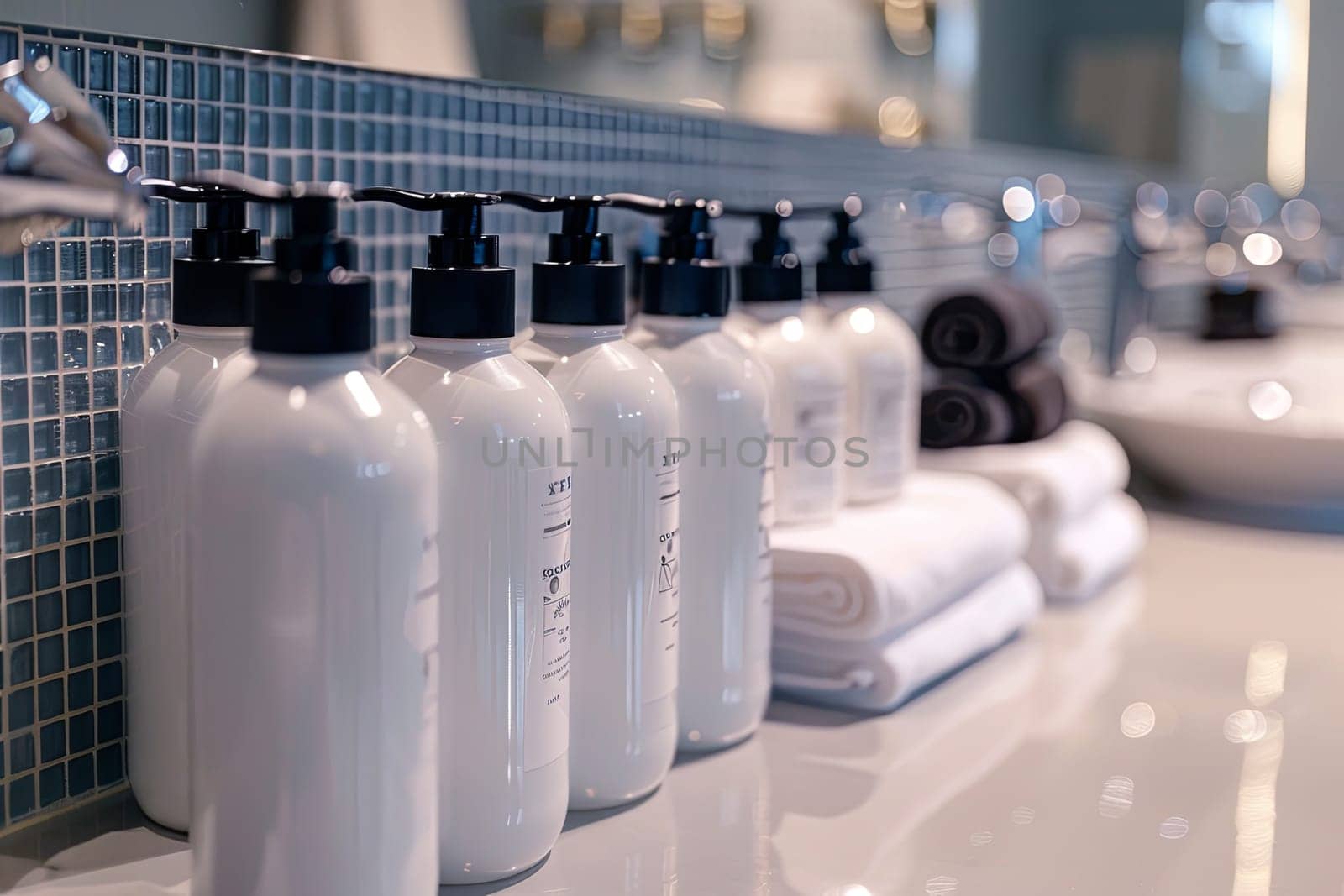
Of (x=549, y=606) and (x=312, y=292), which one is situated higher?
(x=312, y=292)

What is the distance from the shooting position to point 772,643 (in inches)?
27.5

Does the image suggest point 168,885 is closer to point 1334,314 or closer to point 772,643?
point 772,643

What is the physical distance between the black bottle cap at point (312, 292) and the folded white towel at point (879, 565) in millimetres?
335

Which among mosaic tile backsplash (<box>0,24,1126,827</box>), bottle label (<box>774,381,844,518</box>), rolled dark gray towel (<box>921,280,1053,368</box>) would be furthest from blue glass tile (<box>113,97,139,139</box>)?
rolled dark gray towel (<box>921,280,1053,368</box>)

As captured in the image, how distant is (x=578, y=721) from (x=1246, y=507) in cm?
82

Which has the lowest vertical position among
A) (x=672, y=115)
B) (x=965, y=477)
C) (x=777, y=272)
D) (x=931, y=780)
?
(x=931, y=780)

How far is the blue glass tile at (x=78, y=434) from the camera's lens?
521 millimetres

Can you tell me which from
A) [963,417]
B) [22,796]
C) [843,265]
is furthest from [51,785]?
[963,417]

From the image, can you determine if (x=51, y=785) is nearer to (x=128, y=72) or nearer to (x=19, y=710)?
(x=19, y=710)

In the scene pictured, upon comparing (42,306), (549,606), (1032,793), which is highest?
(42,306)

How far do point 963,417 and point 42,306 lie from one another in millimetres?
604

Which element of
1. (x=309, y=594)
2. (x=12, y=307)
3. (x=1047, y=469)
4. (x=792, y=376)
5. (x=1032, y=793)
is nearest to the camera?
(x=309, y=594)

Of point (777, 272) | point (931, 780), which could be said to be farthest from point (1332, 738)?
point (777, 272)

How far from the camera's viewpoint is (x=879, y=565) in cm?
67
